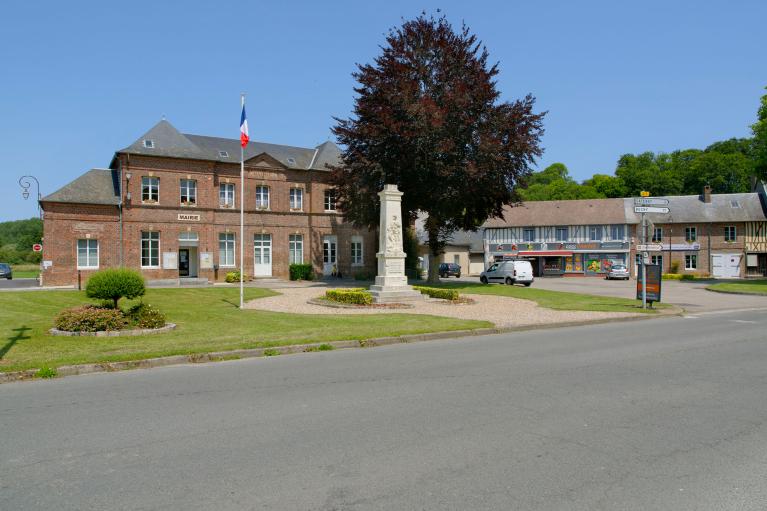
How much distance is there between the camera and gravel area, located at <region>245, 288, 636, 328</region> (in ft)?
54.1

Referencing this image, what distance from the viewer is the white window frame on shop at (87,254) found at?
33.0 meters

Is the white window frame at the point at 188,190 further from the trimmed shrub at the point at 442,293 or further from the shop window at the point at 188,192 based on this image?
the trimmed shrub at the point at 442,293

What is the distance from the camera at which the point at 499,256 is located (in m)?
60.2

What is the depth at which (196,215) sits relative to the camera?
3609cm

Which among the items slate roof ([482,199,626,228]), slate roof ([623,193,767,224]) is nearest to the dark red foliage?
slate roof ([482,199,626,228])

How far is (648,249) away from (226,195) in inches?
1082

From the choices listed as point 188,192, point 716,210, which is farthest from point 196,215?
point 716,210

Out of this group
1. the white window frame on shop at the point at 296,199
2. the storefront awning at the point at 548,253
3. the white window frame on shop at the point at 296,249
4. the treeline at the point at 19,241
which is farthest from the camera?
the treeline at the point at 19,241

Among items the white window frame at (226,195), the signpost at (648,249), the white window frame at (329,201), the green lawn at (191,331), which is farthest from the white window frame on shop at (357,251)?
the signpost at (648,249)

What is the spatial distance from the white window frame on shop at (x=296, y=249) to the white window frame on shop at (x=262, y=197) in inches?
110

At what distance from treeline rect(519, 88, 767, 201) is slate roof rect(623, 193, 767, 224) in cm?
1389

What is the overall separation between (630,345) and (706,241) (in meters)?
51.3

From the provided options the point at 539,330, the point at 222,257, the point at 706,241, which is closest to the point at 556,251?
the point at 706,241

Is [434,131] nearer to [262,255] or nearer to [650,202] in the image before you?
[650,202]
